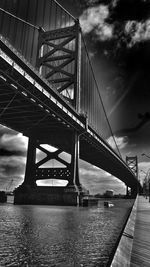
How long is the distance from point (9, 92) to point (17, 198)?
46.2ft

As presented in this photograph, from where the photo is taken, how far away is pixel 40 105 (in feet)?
88.3

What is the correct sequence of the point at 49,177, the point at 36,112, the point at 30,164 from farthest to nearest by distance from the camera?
the point at 30,164, the point at 49,177, the point at 36,112

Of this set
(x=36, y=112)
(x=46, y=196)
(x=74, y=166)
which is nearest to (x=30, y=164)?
(x=46, y=196)

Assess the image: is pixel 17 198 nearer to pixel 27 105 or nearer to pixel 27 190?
pixel 27 190

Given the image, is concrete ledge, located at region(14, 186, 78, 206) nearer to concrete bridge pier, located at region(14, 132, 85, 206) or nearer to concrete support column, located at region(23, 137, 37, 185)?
concrete bridge pier, located at region(14, 132, 85, 206)

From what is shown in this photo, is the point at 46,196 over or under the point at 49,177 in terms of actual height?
under

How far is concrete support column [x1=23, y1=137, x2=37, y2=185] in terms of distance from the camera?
3409 cm

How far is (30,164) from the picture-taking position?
113 ft

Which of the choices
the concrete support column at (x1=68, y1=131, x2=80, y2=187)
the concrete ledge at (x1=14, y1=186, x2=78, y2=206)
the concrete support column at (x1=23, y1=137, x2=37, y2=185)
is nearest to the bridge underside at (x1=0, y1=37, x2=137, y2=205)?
the concrete support column at (x1=68, y1=131, x2=80, y2=187)

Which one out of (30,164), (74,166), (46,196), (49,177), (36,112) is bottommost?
(46,196)

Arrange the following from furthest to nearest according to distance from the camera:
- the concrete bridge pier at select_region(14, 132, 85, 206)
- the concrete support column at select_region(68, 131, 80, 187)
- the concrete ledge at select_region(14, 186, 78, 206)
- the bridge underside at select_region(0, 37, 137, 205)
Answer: the concrete support column at select_region(68, 131, 80, 187) → the concrete bridge pier at select_region(14, 132, 85, 206) → the concrete ledge at select_region(14, 186, 78, 206) → the bridge underside at select_region(0, 37, 137, 205)

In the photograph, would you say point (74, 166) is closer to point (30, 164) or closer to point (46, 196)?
point (46, 196)

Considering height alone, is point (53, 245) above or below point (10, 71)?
below

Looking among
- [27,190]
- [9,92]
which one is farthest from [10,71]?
[27,190]
